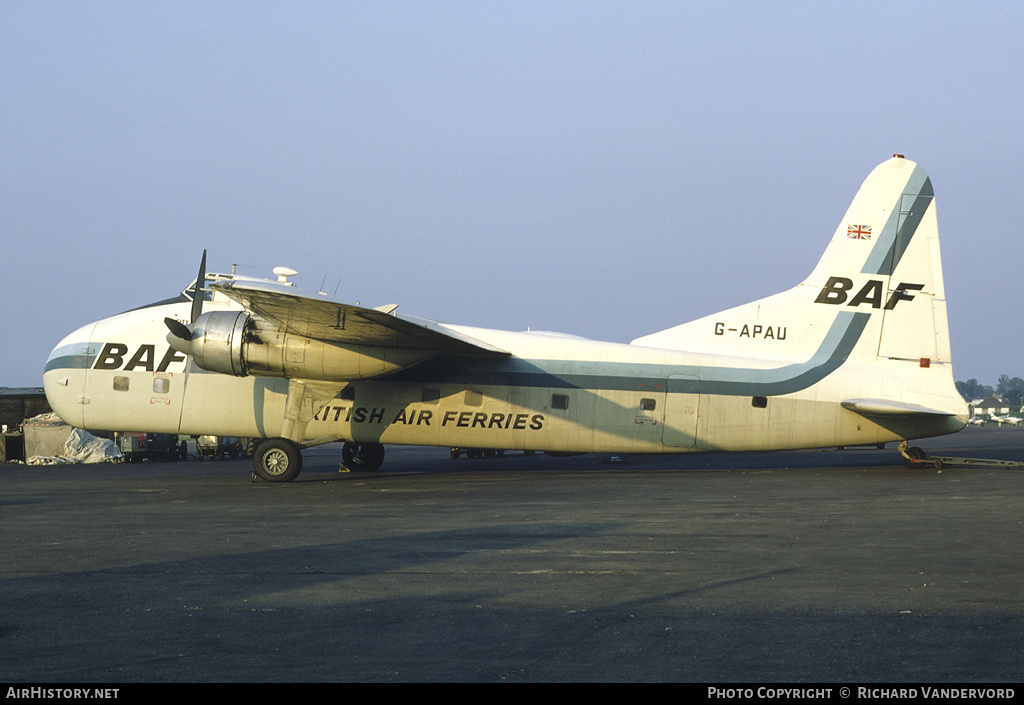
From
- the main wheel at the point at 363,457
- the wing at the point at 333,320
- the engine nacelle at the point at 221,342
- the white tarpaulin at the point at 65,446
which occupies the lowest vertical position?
the white tarpaulin at the point at 65,446

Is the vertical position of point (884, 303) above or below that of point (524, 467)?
above

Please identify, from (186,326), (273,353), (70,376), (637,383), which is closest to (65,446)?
(70,376)

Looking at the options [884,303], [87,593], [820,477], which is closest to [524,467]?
[820,477]

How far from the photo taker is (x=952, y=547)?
9953mm

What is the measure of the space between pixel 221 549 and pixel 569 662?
6.12m

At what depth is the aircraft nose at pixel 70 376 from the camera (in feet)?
69.4

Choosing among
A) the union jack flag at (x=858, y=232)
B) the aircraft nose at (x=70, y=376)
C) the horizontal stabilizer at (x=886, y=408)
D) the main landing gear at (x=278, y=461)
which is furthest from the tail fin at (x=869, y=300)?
the aircraft nose at (x=70, y=376)

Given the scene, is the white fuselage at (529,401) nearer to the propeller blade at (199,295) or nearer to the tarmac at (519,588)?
the propeller blade at (199,295)

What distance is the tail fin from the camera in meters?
21.2

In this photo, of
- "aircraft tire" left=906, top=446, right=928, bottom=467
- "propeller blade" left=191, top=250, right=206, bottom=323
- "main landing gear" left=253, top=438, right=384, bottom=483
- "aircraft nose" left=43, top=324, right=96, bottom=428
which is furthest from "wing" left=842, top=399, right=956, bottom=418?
"aircraft nose" left=43, top=324, right=96, bottom=428

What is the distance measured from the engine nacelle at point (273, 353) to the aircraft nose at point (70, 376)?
13.0ft

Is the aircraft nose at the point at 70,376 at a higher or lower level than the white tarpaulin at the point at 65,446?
higher
